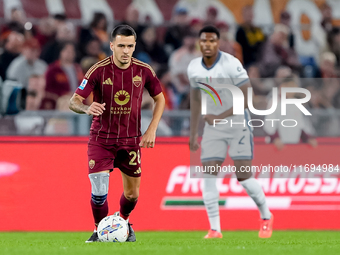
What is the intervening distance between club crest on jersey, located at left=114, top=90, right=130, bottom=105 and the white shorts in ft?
5.40

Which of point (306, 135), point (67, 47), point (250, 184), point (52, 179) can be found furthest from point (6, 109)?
point (306, 135)

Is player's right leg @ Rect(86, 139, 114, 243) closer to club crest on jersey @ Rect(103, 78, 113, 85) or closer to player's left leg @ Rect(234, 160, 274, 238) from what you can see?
club crest on jersey @ Rect(103, 78, 113, 85)

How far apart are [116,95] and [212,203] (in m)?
2.11

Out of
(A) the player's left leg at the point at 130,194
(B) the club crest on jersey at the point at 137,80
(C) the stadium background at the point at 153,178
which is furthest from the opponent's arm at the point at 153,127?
(C) the stadium background at the point at 153,178

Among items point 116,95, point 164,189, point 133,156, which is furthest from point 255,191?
point 116,95

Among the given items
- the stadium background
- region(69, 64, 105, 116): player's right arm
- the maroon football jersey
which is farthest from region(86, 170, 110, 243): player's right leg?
the stadium background

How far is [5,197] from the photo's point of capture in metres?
9.55

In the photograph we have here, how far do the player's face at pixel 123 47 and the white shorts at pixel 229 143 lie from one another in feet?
6.30

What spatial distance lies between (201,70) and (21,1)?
562 cm

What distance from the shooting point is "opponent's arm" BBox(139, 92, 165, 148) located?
275 inches

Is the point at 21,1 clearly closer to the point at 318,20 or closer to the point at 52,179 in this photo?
the point at 52,179

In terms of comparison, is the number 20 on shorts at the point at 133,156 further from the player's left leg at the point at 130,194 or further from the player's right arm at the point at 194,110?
the player's right arm at the point at 194,110

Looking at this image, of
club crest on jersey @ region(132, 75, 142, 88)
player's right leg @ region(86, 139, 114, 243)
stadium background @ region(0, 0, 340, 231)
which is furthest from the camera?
stadium background @ region(0, 0, 340, 231)

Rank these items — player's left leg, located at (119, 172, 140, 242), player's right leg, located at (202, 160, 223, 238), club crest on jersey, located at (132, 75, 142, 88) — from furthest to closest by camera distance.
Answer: player's right leg, located at (202, 160, 223, 238)
player's left leg, located at (119, 172, 140, 242)
club crest on jersey, located at (132, 75, 142, 88)
